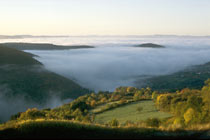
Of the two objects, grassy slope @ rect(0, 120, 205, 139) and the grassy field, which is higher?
grassy slope @ rect(0, 120, 205, 139)

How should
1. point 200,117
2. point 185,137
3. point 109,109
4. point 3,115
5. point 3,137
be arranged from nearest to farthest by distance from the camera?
point 3,137 < point 185,137 < point 200,117 < point 109,109 < point 3,115

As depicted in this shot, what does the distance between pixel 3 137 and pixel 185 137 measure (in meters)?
7.73

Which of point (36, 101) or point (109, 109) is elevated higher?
point (109, 109)

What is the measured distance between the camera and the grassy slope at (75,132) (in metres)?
9.63

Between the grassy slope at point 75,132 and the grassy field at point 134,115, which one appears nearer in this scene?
the grassy slope at point 75,132

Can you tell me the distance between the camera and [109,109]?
251 feet

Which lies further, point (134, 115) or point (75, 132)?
point (134, 115)

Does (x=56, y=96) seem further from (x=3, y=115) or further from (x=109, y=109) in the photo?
(x=109, y=109)

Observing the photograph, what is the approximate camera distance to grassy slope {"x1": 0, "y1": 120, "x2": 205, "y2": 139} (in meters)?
9.63

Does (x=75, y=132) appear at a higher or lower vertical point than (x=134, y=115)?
higher

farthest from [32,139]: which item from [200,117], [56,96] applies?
[56,96]

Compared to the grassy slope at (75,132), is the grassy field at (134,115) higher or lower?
lower

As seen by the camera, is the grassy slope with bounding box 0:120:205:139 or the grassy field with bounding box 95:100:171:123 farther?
the grassy field with bounding box 95:100:171:123

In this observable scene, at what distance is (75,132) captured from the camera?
391 inches
